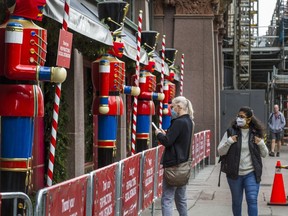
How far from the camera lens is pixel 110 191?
6484mm

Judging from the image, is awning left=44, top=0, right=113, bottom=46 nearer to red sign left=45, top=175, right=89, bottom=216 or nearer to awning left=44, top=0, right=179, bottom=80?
awning left=44, top=0, right=179, bottom=80

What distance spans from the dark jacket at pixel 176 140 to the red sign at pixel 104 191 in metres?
0.93

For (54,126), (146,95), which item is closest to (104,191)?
(54,126)

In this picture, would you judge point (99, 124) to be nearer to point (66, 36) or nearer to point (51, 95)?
point (51, 95)

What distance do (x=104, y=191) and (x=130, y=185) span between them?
1.39 metres

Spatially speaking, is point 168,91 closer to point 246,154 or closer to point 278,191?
point 278,191

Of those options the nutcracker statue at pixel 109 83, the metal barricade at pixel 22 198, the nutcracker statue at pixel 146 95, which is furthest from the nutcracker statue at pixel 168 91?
the metal barricade at pixel 22 198

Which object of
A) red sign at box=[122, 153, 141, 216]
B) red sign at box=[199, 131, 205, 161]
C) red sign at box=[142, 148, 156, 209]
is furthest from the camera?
red sign at box=[199, 131, 205, 161]

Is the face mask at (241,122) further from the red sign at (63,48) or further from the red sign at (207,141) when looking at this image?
the red sign at (207,141)

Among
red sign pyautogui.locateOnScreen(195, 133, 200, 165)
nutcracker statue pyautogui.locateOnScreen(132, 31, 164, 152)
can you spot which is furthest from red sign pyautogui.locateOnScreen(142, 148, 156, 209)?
red sign pyautogui.locateOnScreen(195, 133, 200, 165)

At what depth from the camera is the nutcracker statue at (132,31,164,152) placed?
38.0 feet

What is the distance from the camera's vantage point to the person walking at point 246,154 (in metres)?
7.73

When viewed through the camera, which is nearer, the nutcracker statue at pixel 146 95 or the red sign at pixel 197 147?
the nutcracker statue at pixel 146 95

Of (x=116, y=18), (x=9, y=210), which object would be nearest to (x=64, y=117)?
(x=116, y=18)
